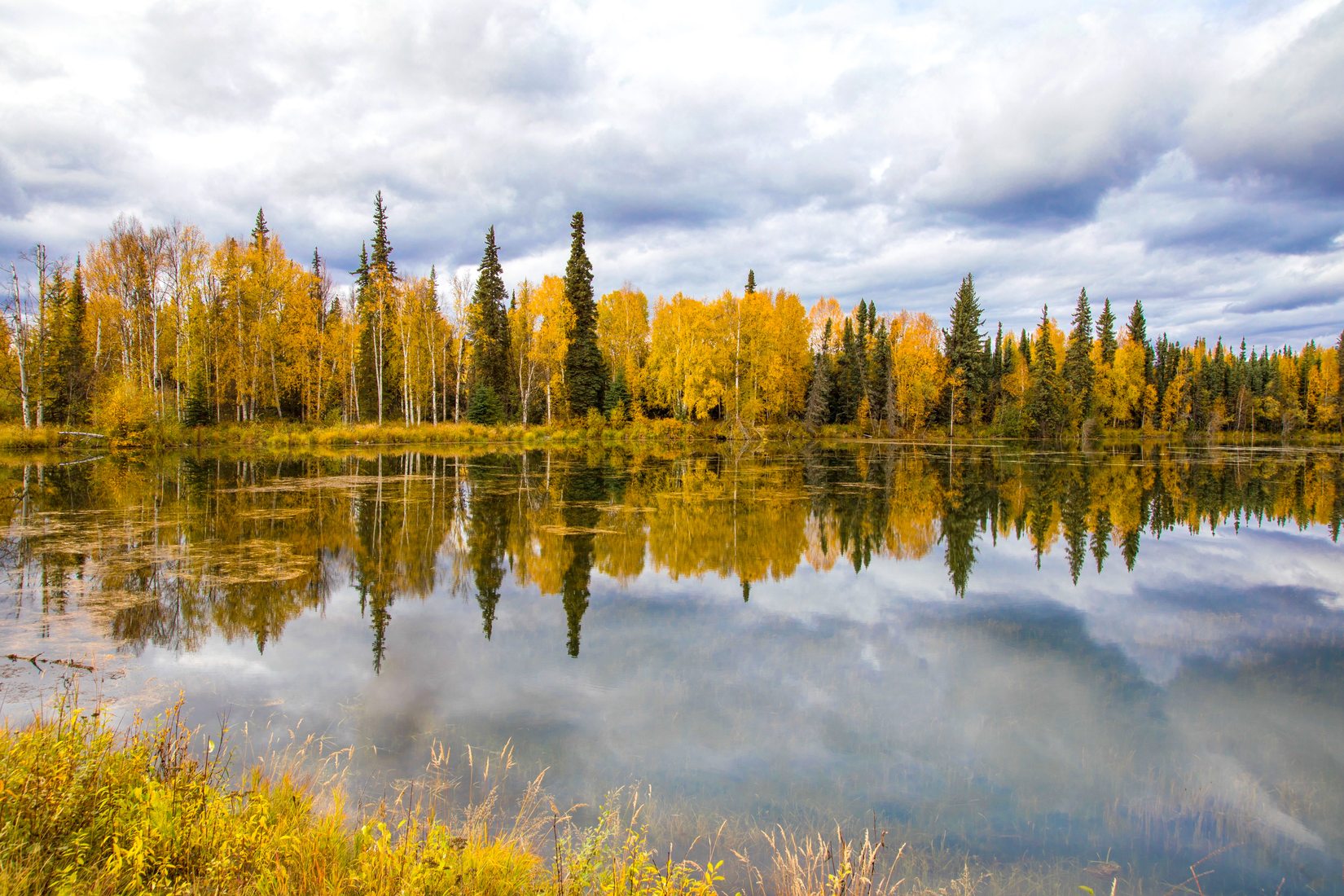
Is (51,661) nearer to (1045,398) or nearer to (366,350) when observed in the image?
(366,350)

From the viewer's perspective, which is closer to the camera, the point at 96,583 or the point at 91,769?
the point at 91,769

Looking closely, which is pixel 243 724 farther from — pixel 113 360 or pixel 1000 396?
pixel 1000 396

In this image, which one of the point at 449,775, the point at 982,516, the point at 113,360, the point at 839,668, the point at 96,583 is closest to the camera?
the point at 449,775

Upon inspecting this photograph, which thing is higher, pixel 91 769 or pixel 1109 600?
pixel 91 769

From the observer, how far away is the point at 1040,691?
7.13 metres

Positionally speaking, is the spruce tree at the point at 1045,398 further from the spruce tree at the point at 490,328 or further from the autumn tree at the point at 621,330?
the spruce tree at the point at 490,328

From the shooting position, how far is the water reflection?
1001cm

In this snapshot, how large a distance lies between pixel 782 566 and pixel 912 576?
2.21m

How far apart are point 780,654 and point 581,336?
148 ft

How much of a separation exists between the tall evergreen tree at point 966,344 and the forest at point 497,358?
209 mm

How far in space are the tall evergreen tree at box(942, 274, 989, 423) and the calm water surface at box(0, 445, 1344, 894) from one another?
47.0 meters

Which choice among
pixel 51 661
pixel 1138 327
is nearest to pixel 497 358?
pixel 51 661

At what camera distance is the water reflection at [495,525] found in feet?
32.8

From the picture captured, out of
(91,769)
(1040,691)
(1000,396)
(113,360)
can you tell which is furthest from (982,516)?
(1000,396)
